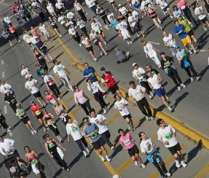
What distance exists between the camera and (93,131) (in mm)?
23000

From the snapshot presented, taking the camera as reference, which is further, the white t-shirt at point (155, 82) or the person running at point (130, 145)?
the white t-shirt at point (155, 82)

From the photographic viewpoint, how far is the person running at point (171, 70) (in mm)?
26528

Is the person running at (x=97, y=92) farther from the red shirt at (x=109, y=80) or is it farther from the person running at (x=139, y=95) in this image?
the person running at (x=139, y=95)

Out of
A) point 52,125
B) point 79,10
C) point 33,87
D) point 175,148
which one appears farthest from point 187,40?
point 79,10

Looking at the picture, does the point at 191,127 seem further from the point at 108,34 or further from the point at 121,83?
the point at 108,34

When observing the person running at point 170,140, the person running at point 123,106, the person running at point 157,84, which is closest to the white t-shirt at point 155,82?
the person running at point 157,84

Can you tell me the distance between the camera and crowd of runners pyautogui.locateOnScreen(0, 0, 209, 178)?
22984 millimetres

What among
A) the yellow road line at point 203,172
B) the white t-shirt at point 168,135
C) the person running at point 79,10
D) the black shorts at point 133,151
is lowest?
the yellow road line at point 203,172

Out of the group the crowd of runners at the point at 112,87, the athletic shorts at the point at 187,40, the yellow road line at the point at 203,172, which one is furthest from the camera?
the athletic shorts at the point at 187,40

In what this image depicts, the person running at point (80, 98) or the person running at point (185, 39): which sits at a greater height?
the person running at point (80, 98)

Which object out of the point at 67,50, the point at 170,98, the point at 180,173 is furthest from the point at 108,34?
the point at 180,173

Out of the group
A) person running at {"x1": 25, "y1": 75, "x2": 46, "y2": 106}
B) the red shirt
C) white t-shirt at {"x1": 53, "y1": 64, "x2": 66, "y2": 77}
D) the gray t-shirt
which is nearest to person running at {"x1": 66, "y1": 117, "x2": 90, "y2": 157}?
the gray t-shirt

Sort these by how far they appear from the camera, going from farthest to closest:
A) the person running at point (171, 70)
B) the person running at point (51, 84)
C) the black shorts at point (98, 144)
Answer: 1. the person running at point (51, 84)
2. the person running at point (171, 70)
3. the black shorts at point (98, 144)

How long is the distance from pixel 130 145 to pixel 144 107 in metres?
4.06
